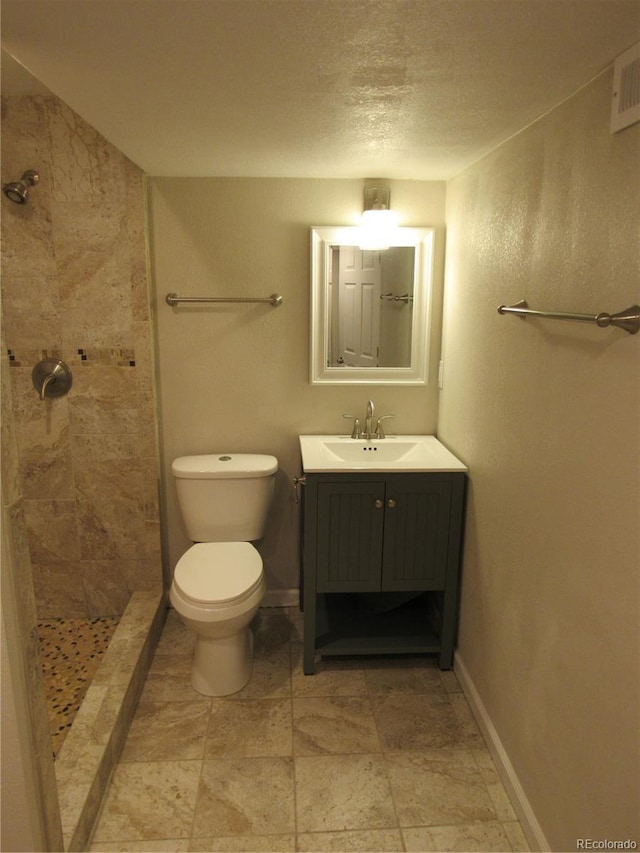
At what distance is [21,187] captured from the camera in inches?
88.7

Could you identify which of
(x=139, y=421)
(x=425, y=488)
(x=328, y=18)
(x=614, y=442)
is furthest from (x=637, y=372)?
(x=139, y=421)

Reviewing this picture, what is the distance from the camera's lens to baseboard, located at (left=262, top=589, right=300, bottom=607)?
9.53 ft

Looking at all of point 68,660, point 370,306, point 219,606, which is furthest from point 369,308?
point 68,660

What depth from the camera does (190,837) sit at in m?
1.67

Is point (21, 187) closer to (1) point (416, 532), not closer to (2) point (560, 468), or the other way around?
(1) point (416, 532)

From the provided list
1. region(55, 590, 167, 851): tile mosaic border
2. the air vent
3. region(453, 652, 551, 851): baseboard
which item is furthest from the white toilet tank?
the air vent

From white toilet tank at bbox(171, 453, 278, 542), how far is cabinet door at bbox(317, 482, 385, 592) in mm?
400

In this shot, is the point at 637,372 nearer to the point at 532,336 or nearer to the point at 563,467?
the point at 563,467

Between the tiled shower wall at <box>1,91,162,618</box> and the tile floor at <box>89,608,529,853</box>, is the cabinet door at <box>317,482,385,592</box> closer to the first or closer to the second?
the tile floor at <box>89,608,529,853</box>

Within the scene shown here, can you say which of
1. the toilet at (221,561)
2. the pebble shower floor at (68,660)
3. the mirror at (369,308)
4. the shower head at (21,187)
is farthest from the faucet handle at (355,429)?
the shower head at (21,187)

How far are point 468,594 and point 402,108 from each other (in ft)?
5.74

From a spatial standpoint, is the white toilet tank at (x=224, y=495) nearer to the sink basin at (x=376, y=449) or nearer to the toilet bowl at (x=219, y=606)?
the toilet bowl at (x=219, y=606)

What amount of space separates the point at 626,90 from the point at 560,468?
0.88m

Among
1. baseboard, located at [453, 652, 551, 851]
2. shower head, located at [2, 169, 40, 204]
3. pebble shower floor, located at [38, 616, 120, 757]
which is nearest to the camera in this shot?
baseboard, located at [453, 652, 551, 851]
